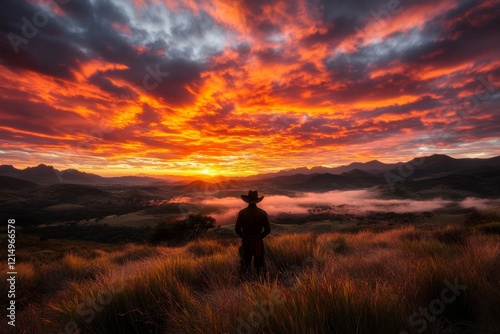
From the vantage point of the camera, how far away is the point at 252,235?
6590mm

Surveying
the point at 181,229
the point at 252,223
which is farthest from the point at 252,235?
the point at 181,229

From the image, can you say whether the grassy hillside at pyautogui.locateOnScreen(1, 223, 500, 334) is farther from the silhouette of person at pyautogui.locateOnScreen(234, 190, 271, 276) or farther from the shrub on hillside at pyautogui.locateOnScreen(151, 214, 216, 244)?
the shrub on hillside at pyautogui.locateOnScreen(151, 214, 216, 244)

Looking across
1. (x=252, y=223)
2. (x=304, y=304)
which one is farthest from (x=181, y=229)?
(x=304, y=304)

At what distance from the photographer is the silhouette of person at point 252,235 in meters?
6.42

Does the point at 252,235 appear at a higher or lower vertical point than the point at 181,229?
higher

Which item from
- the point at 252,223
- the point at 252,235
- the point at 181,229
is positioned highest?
the point at 252,223

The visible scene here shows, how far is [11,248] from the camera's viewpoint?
28.6 feet

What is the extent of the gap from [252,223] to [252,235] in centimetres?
31

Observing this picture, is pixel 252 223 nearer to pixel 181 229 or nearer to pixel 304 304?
pixel 304 304

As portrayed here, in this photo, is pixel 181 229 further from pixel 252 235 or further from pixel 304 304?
pixel 304 304

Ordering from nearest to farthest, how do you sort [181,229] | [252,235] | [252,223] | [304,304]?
[304,304] → [252,235] → [252,223] → [181,229]

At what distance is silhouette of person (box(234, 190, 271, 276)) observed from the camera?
21.1ft

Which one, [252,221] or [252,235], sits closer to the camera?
[252,235]

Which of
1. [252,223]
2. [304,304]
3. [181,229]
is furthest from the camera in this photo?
[181,229]
